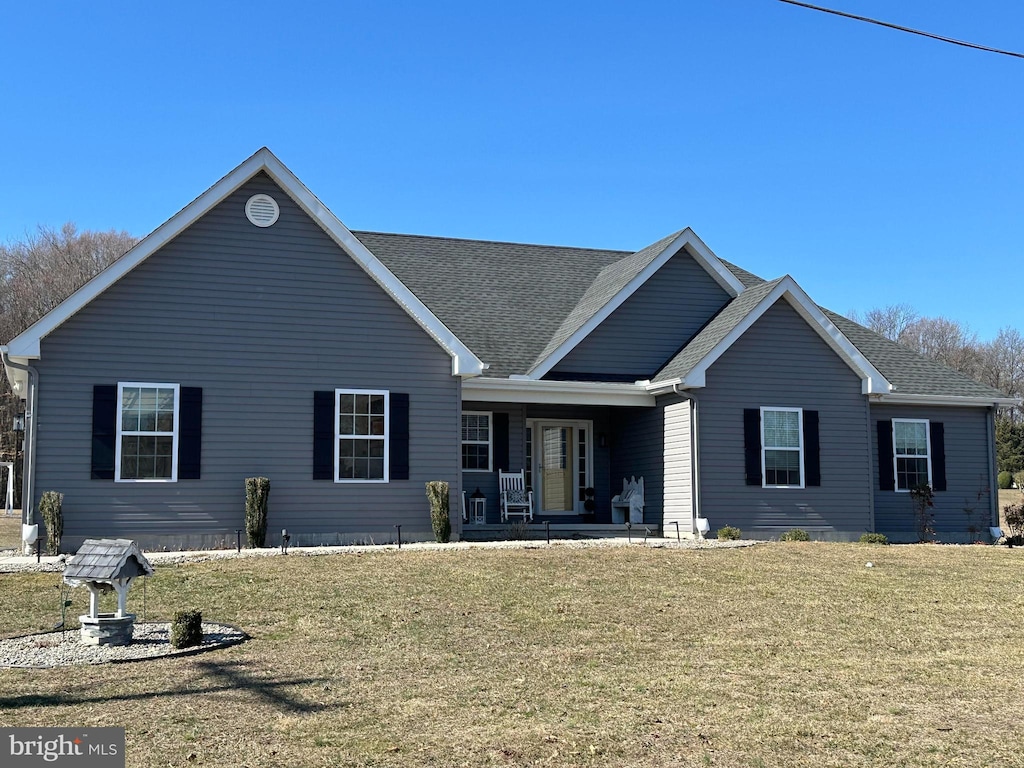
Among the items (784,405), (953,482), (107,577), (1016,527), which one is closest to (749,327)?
(784,405)

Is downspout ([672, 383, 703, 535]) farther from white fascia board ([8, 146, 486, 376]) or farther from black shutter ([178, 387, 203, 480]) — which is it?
black shutter ([178, 387, 203, 480])

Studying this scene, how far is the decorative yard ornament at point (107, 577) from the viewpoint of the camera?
934cm

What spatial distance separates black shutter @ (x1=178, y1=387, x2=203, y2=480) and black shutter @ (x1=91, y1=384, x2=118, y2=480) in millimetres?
932

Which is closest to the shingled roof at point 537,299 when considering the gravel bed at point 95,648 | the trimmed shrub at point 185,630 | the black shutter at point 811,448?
the black shutter at point 811,448

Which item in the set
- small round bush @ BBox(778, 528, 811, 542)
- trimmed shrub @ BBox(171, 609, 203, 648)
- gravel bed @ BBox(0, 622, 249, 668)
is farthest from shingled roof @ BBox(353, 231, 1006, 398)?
trimmed shrub @ BBox(171, 609, 203, 648)

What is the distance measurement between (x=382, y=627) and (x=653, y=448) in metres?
10.6

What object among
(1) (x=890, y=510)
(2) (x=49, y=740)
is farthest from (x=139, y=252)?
(1) (x=890, y=510)

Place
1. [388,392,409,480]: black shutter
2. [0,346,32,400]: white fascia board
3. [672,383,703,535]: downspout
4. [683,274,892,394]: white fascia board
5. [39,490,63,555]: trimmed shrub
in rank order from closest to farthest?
[39,490,63,555]: trimmed shrub, [0,346,32,400]: white fascia board, [388,392,409,480]: black shutter, [672,383,703,535]: downspout, [683,274,892,394]: white fascia board

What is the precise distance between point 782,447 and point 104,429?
11.5 m

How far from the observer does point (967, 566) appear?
47.7 feet

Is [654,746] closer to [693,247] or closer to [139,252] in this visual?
[139,252]

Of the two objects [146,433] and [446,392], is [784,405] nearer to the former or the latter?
[446,392]

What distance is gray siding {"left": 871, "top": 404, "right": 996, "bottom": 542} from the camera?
20.5 m

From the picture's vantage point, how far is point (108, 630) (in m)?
9.34
